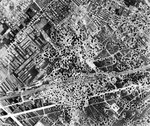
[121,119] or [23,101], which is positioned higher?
[23,101]

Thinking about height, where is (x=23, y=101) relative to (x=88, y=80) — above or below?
above

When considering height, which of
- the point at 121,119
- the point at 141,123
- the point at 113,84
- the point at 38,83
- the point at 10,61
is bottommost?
the point at 141,123

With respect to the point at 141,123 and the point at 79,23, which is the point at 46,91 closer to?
the point at 79,23

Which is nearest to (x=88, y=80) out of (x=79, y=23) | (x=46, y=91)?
(x=46, y=91)

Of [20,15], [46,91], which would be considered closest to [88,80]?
[46,91]

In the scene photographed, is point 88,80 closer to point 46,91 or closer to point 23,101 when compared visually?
point 46,91

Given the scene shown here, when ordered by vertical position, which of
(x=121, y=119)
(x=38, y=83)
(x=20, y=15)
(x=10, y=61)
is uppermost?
(x=20, y=15)
